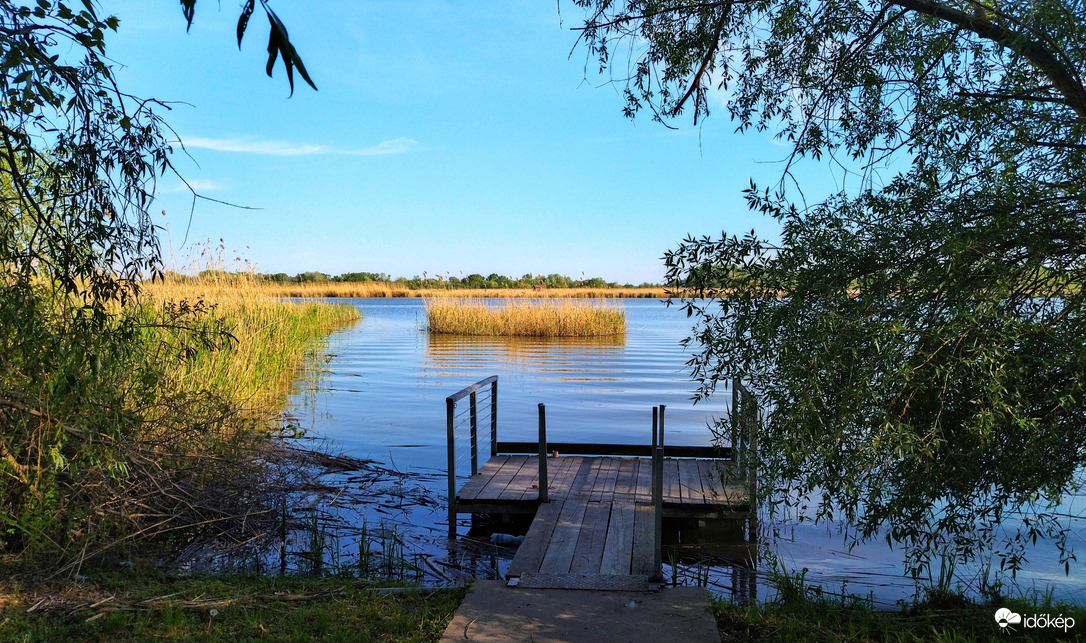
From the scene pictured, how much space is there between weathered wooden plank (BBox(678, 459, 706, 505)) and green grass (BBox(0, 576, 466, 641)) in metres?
2.75

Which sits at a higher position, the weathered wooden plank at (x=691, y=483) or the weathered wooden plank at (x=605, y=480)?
the weathered wooden plank at (x=691, y=483)

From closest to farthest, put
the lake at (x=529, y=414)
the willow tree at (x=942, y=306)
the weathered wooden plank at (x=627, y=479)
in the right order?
the willow tree at (x=942, y=306), the lake at (x=529, y=414), the weathered wooden plank at (x=627, y=479)

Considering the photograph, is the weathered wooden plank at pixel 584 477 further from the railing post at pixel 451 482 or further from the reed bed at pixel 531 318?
the reed bed at pixel 531 318

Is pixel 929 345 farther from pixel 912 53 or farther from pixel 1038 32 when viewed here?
pixel 912 53

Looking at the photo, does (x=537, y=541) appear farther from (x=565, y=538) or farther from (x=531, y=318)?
(x=531, y=318)

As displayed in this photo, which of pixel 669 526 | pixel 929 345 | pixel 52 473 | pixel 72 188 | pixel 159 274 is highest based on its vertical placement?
pixel 72 188

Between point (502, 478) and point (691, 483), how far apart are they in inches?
73.4

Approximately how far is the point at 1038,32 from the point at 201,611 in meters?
5.58

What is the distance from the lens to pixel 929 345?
408cm

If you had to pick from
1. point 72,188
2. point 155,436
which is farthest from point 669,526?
point 72,188

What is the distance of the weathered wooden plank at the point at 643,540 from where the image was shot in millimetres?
5732

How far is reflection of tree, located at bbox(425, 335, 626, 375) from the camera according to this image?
72.6ft

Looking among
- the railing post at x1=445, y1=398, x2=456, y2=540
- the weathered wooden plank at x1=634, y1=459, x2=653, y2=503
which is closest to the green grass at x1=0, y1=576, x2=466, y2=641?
the railing post at x1=445, y1=398, x2=456, y2=540

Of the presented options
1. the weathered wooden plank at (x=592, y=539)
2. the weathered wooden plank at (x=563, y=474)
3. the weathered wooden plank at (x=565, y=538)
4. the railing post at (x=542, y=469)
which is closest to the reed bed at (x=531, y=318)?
the weathered wooden plank at (x=563, y=474)
